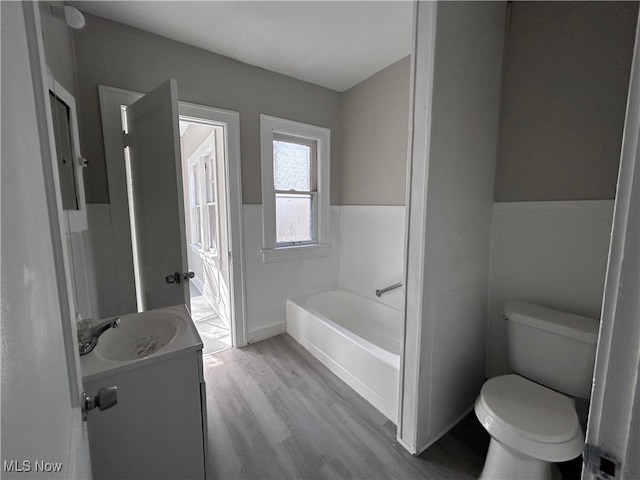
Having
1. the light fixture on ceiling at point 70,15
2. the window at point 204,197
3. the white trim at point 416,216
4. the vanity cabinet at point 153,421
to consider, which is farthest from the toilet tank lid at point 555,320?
the window at point 204,197

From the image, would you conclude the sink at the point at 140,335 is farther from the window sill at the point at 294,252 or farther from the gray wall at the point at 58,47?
the window sill at the point at 294,252

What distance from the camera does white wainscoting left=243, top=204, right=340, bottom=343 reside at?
243 cm

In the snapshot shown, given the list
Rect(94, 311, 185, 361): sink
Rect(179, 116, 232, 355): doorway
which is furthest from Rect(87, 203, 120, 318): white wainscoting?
Rect(179, 116, 232, 355): doorway

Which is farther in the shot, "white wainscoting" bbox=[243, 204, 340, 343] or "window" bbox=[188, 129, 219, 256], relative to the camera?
"window" bbox=[188, 129, 219, 256]

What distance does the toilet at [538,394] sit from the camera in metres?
1.04

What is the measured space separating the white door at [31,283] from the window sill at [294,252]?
202 centimetres

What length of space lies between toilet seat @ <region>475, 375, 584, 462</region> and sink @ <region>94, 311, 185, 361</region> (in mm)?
1401

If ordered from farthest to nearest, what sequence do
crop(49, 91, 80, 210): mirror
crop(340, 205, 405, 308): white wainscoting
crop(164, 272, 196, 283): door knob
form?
crop(340, 205, 405, 308): white wainscoting
crop(164, 272, 196, 283): door knob
crop(49, 91, 80, 210): mirror

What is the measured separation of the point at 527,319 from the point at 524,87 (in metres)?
1.31

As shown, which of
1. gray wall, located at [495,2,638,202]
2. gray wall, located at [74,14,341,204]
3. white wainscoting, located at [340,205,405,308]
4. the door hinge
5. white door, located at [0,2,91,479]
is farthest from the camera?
white wainscoting, located at [340,205,405,308]

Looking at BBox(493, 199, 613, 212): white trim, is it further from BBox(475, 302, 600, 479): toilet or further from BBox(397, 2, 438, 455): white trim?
BBox(397, 2, 438, 455): white trim

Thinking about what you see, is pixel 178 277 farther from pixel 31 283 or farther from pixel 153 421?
pixel 31 283

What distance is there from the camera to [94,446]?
892 mm

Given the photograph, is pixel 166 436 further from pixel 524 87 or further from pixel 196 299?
pixel 196 299
